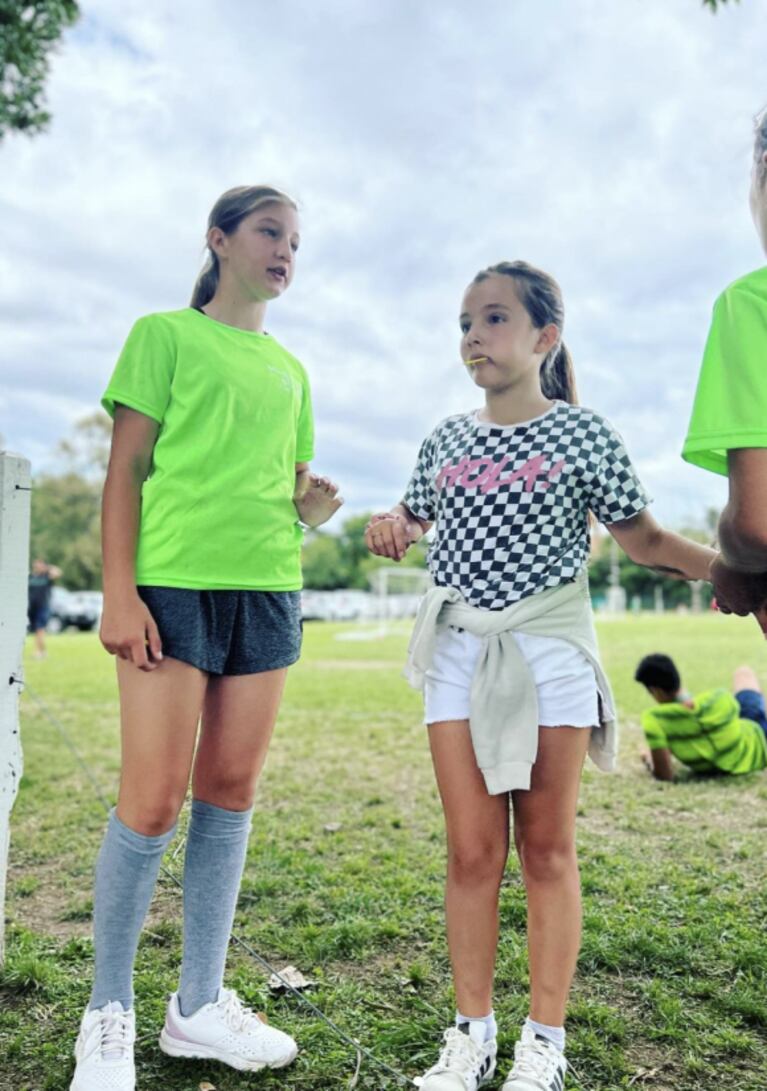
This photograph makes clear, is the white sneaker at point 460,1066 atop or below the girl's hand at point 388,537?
below

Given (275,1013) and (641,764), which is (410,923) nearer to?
(275,1013)

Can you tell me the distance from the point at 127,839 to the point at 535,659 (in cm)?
98

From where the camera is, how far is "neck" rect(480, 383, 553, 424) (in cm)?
220

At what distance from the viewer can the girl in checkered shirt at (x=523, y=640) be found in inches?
81.0

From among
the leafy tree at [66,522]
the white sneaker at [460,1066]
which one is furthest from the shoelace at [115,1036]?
the leafy tree at [66,522]

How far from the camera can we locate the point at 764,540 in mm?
1439

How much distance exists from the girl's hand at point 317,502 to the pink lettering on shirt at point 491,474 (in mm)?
300

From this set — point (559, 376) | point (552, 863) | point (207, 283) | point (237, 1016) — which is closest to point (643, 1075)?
point (552, 863)

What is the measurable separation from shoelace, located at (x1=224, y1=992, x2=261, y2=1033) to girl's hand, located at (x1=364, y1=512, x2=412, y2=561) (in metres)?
1.14

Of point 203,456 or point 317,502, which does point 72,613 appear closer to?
point 317,502

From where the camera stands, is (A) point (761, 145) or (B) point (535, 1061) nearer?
(A) point (761, 145)

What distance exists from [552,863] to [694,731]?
3734 millimetres

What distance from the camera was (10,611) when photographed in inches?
103

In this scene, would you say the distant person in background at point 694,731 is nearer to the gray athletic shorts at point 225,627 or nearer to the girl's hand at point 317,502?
the girl's hand at point 317,502
